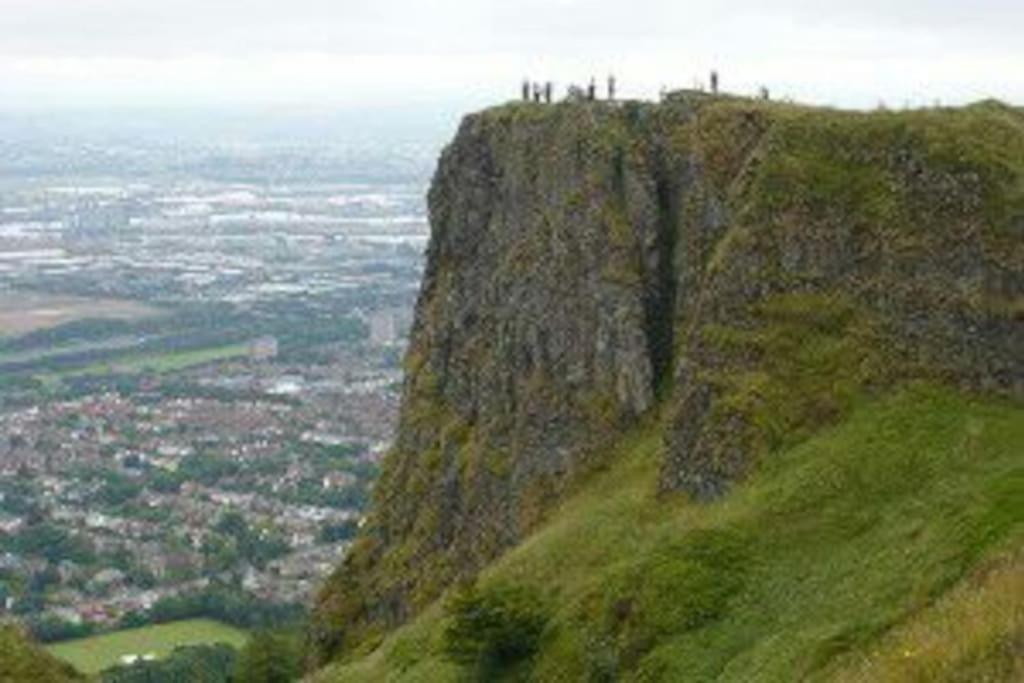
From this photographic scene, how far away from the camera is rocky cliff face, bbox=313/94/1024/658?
44.7 m

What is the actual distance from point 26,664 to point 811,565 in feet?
95.8

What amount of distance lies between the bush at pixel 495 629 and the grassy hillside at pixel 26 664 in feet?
58.2

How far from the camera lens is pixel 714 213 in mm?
52594

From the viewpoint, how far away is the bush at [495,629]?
42.4m

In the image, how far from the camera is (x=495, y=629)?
42.2 m

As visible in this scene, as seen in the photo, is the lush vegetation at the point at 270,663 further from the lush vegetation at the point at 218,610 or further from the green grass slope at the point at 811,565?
the lush vegetation at the point at 218,610

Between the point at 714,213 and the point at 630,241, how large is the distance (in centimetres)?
516

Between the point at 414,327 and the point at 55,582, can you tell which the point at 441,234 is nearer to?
the point at 414,327

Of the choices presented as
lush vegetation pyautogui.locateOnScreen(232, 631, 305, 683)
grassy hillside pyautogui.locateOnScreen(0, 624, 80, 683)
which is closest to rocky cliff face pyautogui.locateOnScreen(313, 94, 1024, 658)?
lush vegetation pyautogui.locateOnScreen(232, 631, 305, 683)

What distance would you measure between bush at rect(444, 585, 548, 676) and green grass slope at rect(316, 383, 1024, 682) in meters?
0.50

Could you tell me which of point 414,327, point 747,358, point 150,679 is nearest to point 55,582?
point 150,679

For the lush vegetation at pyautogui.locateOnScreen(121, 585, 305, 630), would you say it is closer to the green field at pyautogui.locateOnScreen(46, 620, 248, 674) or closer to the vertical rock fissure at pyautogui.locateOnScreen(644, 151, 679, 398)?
the green field at pyautogui.locateOnScreen(46, 620, 248, 674)

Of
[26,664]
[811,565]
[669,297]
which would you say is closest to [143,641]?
[26,664]

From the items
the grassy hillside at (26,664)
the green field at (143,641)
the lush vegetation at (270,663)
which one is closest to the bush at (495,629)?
the grassy hillside at (26,664)
